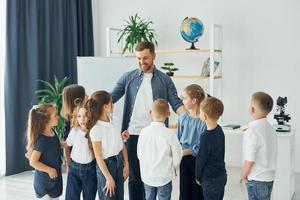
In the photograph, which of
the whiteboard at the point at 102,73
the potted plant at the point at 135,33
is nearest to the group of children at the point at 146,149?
the whiteboard at the point at 102,73

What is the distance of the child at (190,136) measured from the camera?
2836 millimetres

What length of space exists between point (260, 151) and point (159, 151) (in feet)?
2.15

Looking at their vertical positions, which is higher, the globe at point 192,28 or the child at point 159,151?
the globe at point 192,28

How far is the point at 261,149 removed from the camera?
2.79 meters

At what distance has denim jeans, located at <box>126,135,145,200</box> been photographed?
3.21m

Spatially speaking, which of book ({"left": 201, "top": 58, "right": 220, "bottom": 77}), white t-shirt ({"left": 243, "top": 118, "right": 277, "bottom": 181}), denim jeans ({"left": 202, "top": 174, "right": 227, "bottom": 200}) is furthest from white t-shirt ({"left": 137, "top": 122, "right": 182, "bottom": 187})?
book ({"left": 201, "top": 58, "right": 220, "bottom": 77})

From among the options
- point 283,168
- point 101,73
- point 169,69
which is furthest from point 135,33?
point 283,168

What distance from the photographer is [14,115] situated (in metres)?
5.18

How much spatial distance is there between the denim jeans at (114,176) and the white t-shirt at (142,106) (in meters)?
0.39

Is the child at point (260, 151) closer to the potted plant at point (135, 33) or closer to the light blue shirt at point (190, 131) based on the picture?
the light blue shirt at point (190, 131)

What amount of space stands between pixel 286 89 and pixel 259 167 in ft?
8.16

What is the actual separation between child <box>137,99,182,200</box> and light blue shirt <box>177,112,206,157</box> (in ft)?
0.52

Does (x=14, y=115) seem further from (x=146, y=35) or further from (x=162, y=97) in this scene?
(x=162, y=97)

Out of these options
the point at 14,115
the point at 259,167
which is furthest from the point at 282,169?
the point at 14,115
